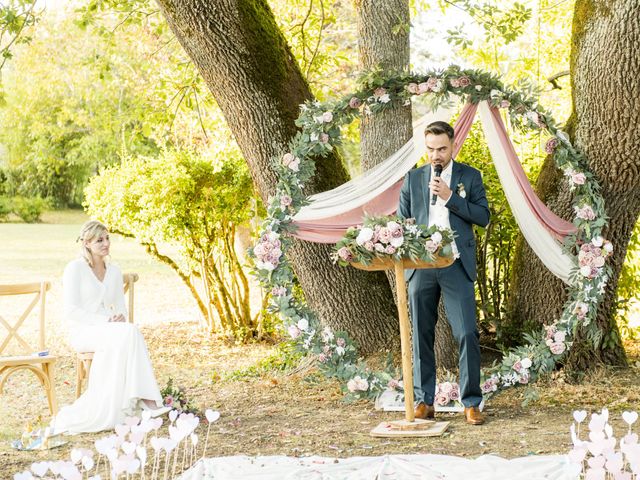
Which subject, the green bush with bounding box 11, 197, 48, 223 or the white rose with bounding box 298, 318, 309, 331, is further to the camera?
the green bush with bounding box 11, 197, 48, 223

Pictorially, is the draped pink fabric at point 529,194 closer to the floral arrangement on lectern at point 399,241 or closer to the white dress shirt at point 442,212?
the white dress shirt at point 442,212

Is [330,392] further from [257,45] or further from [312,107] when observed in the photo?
[257,45]

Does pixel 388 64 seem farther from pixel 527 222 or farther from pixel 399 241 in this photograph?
pixel 399 241

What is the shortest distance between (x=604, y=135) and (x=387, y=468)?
3.10 meters

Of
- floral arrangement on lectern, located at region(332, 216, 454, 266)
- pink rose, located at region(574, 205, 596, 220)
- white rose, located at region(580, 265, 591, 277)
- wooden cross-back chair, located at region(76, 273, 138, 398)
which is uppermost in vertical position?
pink rose, located at region(574, 205, 596, 220)

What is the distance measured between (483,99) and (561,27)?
5.13 m

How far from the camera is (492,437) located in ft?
16.0

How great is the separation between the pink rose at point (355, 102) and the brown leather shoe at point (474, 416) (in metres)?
2.19

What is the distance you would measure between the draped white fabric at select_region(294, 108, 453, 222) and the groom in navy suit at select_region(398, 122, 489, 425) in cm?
59

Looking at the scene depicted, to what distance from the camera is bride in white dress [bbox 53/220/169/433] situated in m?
5.38

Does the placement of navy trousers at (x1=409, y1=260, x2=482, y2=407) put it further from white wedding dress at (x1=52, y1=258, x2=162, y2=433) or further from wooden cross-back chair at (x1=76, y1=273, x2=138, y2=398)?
wooden cross-back chair at (x1=76, y1=273, x2=138, y2=398)

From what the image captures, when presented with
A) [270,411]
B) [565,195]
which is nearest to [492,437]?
[270,411]

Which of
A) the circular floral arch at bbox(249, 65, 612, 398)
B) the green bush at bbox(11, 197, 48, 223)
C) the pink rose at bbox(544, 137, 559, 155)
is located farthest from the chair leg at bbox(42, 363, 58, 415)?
the green bush at bbox(11, 197, 48, 223)

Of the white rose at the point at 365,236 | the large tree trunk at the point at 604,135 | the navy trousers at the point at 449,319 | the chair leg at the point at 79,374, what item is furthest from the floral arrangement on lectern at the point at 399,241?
the chair leg at the point at 79,374
